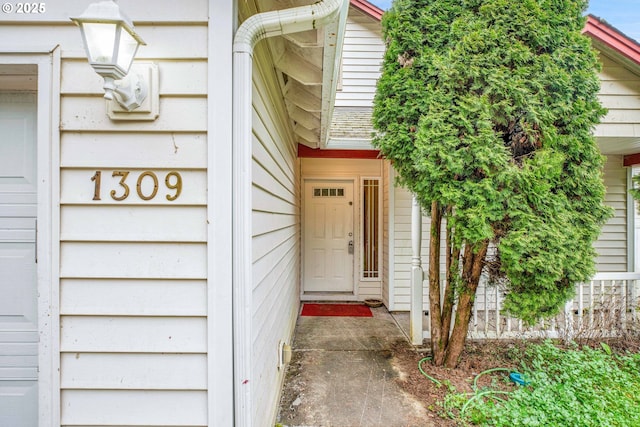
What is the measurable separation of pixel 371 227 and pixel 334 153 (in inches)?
56.1

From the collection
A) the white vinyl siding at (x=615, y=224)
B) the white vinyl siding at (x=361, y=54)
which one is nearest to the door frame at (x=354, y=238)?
the white vinyl siding at (x=361, y=54)

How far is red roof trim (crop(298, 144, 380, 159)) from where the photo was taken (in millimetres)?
4738

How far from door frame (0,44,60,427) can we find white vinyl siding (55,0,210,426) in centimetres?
2

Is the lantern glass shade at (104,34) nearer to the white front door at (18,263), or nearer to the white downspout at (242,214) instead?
the white downspout at (242,214)

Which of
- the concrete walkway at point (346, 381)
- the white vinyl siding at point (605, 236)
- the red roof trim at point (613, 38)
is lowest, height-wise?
the concrete walkway at point (346, 381)

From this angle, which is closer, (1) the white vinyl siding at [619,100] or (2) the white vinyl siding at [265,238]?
(2) the white vinyl siding at [265,238]

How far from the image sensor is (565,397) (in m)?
2.21

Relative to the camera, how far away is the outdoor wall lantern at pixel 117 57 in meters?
0.99

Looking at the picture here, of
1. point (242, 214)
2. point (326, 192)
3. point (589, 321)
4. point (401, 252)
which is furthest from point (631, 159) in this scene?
point (242, 214)

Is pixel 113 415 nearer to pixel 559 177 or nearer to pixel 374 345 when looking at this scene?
pixel 374 345

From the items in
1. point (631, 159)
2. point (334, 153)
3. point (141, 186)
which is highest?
point (334, 153)

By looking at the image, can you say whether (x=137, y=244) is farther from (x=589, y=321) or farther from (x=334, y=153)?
(x=589, y=321)

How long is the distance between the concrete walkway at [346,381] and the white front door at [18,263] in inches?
58.6

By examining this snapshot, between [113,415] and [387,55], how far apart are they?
3.10 m
